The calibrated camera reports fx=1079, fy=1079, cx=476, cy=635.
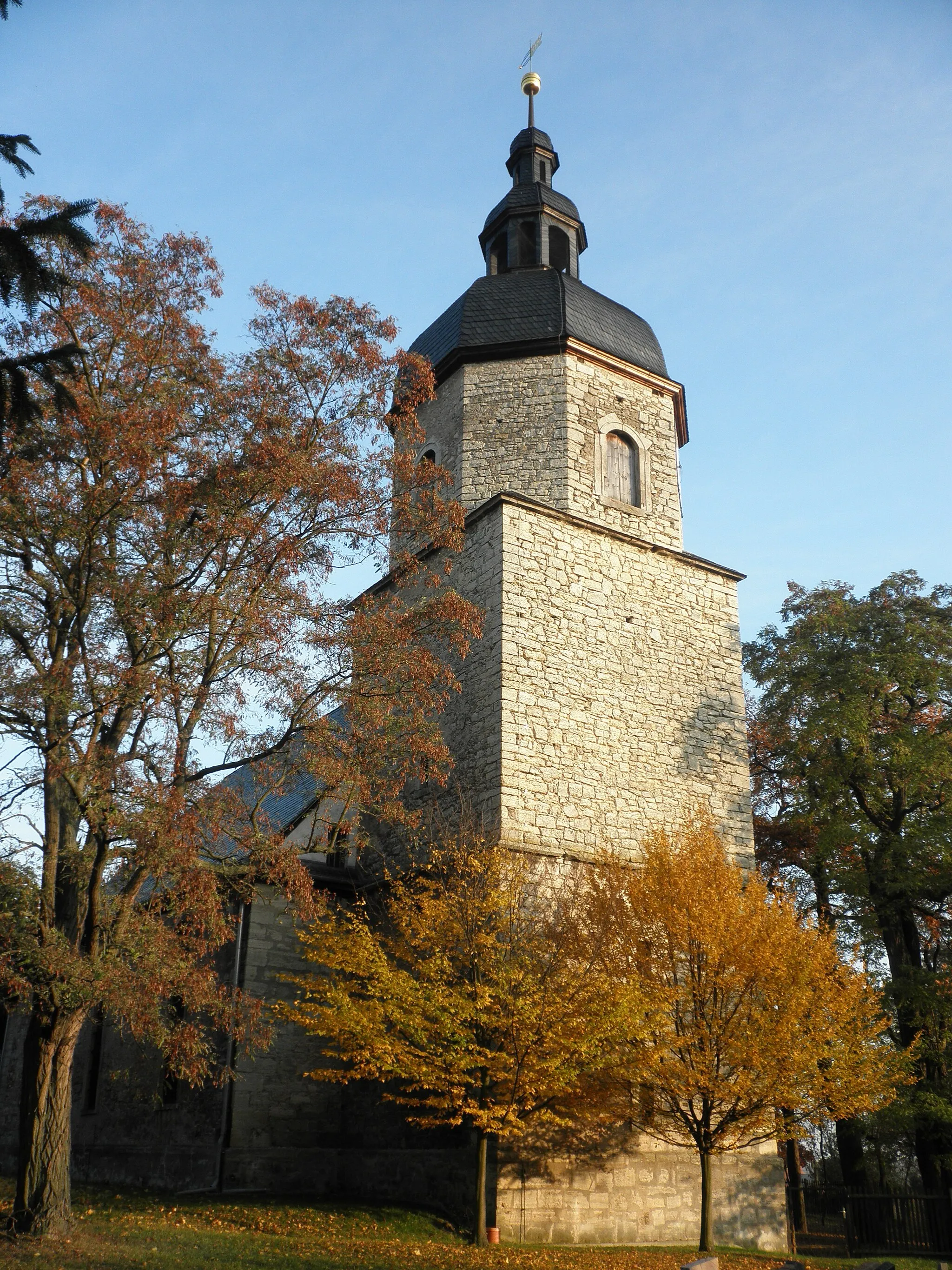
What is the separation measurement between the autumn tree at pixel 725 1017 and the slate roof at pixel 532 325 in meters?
9.19

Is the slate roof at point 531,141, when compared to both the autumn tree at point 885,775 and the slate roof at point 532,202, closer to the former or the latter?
the slate roof at point 532,202

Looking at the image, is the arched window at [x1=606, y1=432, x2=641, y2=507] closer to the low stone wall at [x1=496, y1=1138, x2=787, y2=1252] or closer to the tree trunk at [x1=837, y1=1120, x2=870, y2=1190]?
the low stone wall at [x1=496, y1=1138, x2=787, y2=1252]

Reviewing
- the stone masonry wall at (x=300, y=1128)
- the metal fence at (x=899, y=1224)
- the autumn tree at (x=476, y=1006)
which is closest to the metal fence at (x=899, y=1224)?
the metal fence at (x=899, y=1224)

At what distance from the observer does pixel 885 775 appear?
20.7 m

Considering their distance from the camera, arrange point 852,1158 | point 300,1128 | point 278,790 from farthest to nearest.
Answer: point 852,1158 < point 300,1128 < point 278,790

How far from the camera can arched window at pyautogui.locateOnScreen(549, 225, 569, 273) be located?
21469 millimetres

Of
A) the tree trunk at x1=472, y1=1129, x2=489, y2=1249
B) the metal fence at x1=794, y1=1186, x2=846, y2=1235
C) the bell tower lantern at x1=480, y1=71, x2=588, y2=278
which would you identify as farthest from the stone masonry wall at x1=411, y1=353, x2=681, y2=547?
the metal fence at x1=794, y1=1186, x2=846, y2=1235

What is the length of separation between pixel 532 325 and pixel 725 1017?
11747 mm

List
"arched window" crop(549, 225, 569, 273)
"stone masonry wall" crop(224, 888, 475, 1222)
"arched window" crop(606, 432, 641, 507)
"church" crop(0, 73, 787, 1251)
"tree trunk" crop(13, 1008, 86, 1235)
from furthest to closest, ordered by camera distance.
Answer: "arched window" crop(549, 225, 569, 273) < "arched window" crop(606, 432, 641, 507) < "stone masonry wall" crop(224, 888, 475, 1222) < "church" crop(0, 73, 787, 1251) < "tree trunk" crop(13, 1008, 86, 1235)

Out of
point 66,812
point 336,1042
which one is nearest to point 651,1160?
point 336,1042

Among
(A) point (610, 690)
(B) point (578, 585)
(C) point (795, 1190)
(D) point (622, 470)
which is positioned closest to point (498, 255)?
(D) point (622, 470)

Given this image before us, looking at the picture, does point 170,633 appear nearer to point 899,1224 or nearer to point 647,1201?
point 647,1201

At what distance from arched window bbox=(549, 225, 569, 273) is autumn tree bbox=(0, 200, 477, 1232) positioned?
367 inches

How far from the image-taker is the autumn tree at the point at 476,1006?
1173 centimetres
